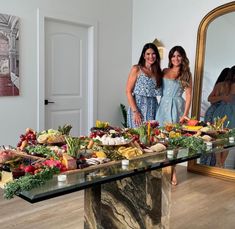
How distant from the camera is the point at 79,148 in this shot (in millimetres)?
Answer: 1832

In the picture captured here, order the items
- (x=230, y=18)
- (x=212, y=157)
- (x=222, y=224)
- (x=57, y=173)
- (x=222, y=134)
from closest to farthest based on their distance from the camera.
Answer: (x=57, y=173)
(x=222, y=134)
(x=222, y=224)
(x=230, y=18)
(x=212, y=157)

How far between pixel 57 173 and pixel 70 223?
142cm

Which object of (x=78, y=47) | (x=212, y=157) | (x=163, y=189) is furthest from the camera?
(x=78, y=47)

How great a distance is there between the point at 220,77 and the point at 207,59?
0.98ft

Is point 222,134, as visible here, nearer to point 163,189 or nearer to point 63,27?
point 163,189

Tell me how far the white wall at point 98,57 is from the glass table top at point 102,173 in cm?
246

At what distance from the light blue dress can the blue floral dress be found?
0.08m

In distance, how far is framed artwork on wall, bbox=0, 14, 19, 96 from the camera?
3.72 meters

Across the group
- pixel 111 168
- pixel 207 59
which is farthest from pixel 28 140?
pixel 207 59

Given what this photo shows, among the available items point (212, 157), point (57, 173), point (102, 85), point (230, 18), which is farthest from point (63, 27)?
point (57, 173)

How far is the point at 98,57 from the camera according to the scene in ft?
15.8

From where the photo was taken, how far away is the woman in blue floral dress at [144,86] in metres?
3.65

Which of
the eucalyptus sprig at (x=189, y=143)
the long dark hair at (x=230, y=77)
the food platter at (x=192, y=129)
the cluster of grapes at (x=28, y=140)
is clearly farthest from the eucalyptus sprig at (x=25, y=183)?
the long dark hair at (x=230, y=77)

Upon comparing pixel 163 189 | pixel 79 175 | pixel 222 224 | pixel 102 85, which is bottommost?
pixel 222 224
